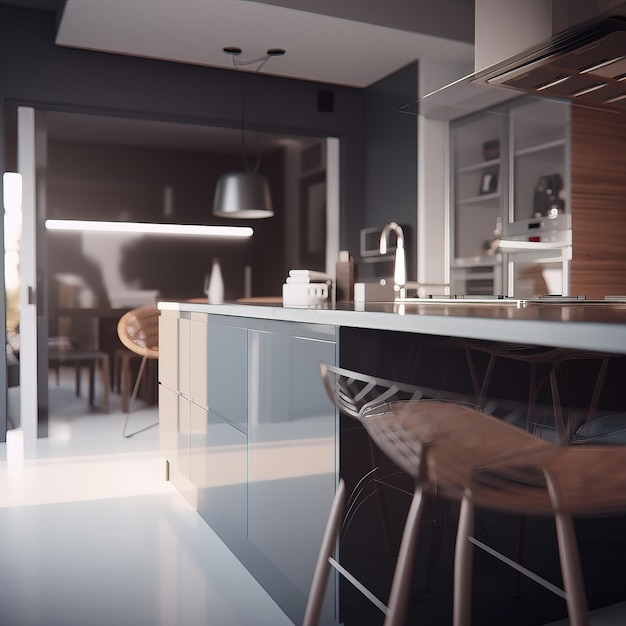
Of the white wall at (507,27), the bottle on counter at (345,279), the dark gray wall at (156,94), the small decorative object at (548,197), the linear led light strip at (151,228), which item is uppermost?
the dark gray wall at (156,94)

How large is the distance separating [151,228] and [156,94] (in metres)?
3.16

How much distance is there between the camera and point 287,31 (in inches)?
187

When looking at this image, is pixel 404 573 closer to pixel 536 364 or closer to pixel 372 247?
pixel 536 364

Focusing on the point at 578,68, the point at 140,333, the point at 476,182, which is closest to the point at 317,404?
the point at 578,68

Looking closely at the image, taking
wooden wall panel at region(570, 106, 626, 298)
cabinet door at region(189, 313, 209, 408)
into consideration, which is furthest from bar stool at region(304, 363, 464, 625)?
wooden wall panel at region(570, 106, 626, 298)

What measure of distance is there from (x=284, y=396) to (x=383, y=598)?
66 centimetres

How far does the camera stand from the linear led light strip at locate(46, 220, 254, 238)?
8148 millimetres

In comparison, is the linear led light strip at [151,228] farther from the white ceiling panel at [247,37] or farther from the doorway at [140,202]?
the white ceiling panel at [247,37]

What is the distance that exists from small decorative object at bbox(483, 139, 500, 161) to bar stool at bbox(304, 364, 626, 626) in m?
4.05

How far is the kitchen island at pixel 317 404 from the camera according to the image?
5.97 feet

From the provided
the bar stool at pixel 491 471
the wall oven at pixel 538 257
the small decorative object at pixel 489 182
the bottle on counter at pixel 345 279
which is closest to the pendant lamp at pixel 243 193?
the small decorative object at pixel 489 182

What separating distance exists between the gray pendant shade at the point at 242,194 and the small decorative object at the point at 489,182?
165 cm

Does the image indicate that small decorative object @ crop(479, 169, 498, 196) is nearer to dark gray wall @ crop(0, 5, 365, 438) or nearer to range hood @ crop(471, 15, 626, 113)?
dark gray wall @ crop(0, 5, 365, 438)

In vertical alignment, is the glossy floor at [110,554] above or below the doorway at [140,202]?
below
